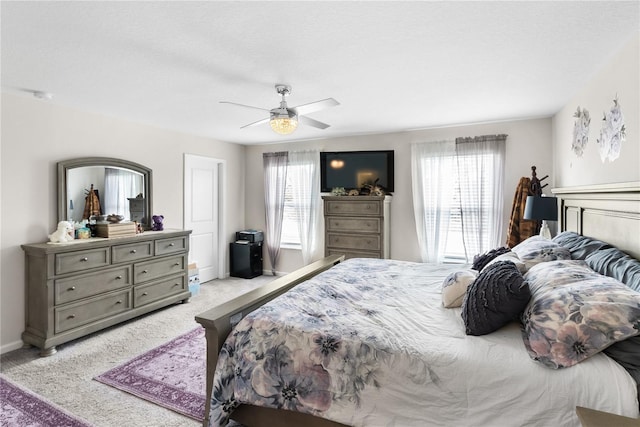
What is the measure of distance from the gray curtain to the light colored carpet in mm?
1815

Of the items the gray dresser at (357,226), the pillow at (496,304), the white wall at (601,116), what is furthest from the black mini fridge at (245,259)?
the white wall at (601,116)

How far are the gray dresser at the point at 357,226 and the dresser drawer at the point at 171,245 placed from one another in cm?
198

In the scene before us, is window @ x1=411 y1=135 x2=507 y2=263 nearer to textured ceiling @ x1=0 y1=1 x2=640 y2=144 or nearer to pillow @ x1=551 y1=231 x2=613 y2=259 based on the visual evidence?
textured ceiling @ x1=0 y1=1 x2=640 y2=144

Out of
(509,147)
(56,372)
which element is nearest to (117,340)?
(56,372)

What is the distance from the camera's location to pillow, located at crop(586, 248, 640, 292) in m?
1.57

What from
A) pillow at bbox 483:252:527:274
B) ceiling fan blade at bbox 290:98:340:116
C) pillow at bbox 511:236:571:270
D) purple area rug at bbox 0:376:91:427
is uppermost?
ceiling fan blade at bbox 290:98:340:116

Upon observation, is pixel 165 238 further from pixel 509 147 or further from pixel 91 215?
pixel 509 147

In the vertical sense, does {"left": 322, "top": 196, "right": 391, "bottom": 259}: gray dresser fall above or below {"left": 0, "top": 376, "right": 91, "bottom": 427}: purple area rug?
above

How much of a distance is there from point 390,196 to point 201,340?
3.11 meters

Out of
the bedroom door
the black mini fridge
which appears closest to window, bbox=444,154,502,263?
the black mini fridge

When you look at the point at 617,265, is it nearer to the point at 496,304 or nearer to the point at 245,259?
the point at 496,304

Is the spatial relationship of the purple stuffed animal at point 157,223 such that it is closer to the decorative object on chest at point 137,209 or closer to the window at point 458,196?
the decorative object on chest at point 137,209

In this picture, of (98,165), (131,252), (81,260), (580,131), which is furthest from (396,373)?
(98,165)

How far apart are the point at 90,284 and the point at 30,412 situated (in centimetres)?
133
